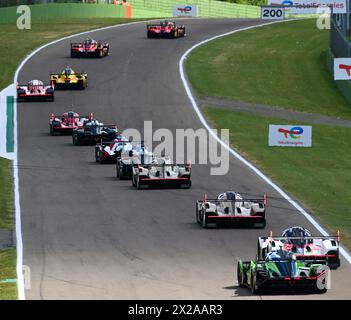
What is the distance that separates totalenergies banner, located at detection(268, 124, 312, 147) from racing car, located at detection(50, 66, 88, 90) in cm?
1745

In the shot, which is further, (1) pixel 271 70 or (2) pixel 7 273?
(1) pixel 271 70

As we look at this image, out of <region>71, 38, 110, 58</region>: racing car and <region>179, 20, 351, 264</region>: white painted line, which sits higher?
<region>71, 38, 110, 58</region>: racing car

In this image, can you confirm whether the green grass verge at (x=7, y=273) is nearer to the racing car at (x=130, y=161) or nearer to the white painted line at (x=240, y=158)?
the white painted line at (x=240, y=158)

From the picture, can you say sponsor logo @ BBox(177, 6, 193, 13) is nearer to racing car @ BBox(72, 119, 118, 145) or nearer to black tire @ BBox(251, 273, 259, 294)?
racing car @ BBox(72, 119, 118, 145)

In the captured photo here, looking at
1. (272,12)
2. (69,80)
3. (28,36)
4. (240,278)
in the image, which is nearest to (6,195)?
(240,278)

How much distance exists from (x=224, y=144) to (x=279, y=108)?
1277 cm

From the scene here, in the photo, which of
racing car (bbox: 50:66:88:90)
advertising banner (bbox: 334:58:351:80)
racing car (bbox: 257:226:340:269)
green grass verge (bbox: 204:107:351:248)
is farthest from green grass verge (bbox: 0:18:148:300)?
advertising banner (bbox: 334:58:351:80)

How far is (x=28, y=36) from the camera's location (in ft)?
308

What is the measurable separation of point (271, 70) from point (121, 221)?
146ft

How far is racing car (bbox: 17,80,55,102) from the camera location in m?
68.4

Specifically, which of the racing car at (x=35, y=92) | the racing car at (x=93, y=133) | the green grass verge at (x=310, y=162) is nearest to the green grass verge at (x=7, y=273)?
the green grass verge at (x=310, y=162)

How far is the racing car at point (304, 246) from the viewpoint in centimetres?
3072

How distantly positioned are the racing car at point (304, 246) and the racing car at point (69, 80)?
41313mm

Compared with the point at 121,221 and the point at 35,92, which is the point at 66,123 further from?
the point at 121,221
